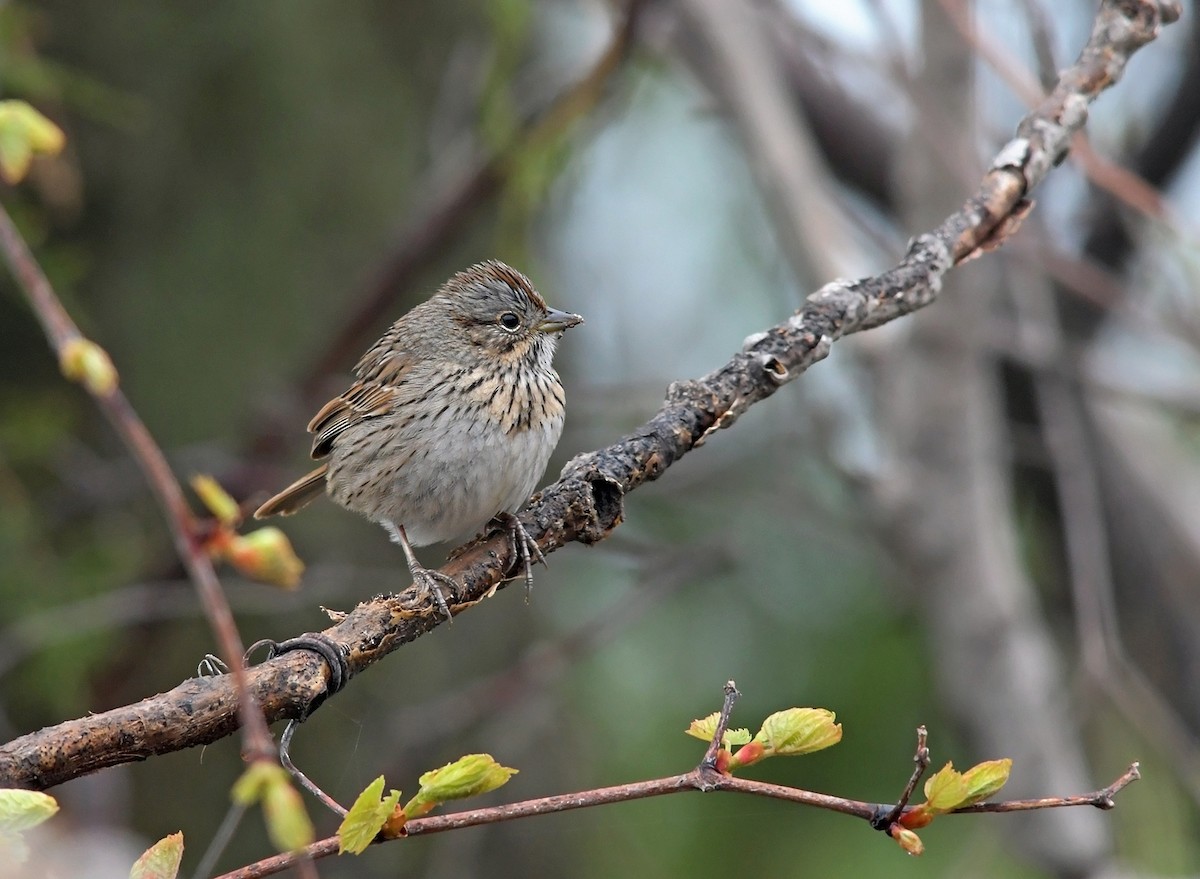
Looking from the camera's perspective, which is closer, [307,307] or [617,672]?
[307,307]

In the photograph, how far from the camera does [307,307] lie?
19.2 feet

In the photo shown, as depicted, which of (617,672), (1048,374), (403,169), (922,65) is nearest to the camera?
(922,65)

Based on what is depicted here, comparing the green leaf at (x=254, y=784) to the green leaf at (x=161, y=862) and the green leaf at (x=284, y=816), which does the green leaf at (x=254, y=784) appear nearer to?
the green leaf at (x=284, y=816)

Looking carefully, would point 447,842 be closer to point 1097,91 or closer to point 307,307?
point 307,307

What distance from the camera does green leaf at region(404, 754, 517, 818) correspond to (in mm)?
1556

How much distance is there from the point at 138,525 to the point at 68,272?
167cm

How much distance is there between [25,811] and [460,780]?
0.48 m

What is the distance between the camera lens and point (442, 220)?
17.1 ft

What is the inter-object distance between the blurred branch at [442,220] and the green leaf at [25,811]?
12.9ft

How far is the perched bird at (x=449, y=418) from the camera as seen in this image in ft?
11.2

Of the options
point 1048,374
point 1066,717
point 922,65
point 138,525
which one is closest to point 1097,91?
point 922,65

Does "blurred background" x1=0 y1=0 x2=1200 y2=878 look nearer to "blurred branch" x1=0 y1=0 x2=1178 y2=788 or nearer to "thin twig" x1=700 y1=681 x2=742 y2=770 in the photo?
"blurred branch" x1=0 y1=0 x2=1178 y2=788

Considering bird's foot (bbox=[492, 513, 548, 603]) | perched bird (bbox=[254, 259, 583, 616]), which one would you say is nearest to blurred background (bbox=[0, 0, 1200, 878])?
perched bird (bbox=[254, 259, 583, 616])

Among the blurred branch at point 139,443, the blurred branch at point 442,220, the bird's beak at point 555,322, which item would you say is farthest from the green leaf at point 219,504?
the blurred branch at point 442,220
